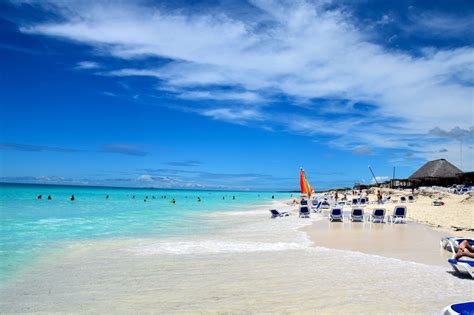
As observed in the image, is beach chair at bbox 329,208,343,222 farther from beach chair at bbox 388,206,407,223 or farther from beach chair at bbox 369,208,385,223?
beach chair at bbox 388,206,407,223

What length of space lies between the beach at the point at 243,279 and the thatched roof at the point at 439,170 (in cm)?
4563

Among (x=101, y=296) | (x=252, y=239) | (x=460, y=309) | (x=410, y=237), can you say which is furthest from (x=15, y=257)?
(x=410, y=237)

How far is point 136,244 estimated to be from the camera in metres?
11.5

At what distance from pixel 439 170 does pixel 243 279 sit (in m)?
52.8

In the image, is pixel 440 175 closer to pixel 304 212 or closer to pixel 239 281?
pixel 304 212

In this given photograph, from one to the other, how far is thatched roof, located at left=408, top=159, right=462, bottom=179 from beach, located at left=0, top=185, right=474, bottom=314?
150 ft

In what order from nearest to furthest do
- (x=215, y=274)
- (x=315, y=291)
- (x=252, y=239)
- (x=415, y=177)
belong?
(x=315, y=291)
(x=215, y=274)
(x=252, y=239)
(x=415, y=177)

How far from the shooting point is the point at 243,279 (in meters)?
7.00

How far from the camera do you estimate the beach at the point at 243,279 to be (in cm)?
556

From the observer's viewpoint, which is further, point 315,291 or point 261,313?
point 315,291

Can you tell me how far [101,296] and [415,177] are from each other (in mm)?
55901

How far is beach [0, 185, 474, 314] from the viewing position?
18.2ft

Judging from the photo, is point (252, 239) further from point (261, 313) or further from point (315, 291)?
point (261, 313)

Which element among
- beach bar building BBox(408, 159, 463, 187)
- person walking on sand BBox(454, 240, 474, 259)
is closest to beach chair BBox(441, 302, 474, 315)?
person walking on sand BBox(454, 240, 474, 259)
